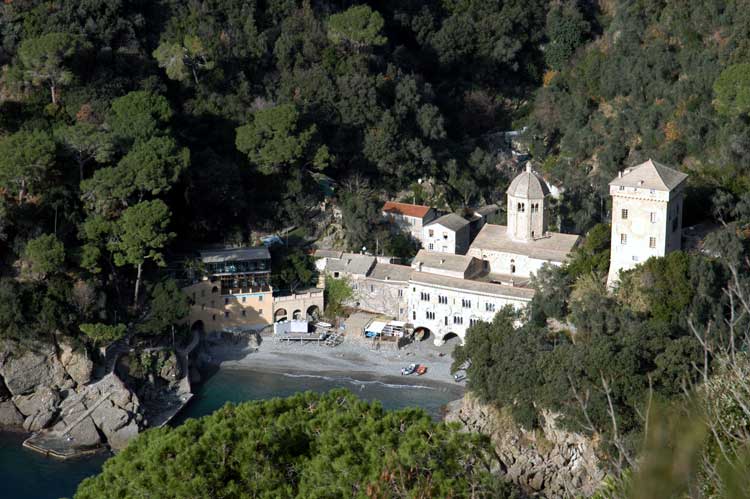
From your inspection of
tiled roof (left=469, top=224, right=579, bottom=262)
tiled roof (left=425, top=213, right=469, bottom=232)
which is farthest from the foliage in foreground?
tiled roof (left=425, top=213, right=469, bottom=232)

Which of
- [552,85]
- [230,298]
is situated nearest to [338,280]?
[230,298]

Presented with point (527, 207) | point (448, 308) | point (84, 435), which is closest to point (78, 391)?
point (84, 435)

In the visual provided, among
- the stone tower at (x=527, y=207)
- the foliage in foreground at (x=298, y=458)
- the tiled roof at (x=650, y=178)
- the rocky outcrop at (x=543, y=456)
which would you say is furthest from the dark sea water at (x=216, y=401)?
the foliage in foreground at (x=298, y=458)

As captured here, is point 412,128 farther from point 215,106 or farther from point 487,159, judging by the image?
point 215,106

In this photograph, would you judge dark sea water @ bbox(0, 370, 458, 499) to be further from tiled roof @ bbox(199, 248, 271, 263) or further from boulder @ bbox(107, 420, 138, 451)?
tiled roof @ bbox(199, 248, 271, 263)

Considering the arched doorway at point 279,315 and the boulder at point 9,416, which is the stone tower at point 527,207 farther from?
the boulder at point 9,416

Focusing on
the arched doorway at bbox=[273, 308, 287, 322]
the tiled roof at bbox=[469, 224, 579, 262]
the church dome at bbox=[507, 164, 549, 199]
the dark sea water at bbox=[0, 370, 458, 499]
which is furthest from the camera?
the arched doorway at bbox=[273, 308, 287, 322]
